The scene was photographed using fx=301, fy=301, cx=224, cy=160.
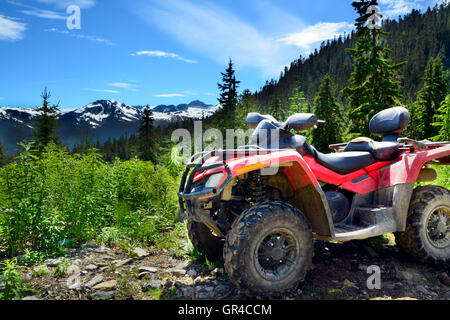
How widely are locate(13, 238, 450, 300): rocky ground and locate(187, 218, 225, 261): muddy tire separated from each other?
8.7 inches

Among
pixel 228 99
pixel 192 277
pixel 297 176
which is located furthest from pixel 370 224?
pixel 228 99

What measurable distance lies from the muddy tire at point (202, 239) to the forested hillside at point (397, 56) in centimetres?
11972

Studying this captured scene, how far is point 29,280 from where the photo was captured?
366cm

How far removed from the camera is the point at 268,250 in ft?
10.6

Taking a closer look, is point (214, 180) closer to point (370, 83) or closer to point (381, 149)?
point (381, 149)

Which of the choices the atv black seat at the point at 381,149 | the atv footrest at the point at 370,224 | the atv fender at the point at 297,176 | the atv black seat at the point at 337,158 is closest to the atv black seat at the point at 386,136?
the atv black seat at the point at 381,149

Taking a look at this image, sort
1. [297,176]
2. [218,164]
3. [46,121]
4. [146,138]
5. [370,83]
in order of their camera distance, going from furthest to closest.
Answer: [146,138], [46,121], [370,83], [297,176], [218,164]

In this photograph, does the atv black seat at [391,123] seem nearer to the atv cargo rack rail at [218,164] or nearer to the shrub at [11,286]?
the atv cargo rack rail at [218,164]

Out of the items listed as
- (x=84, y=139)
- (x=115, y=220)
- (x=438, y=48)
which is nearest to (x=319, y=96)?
(x=84, y=139)

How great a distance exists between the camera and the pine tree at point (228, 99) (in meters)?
33.3

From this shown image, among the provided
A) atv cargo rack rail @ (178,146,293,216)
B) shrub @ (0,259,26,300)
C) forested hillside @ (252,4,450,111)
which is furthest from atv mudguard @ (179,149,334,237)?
forested hillside @ (252,4,450,111)

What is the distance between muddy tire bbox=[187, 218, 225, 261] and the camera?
14.3 ft

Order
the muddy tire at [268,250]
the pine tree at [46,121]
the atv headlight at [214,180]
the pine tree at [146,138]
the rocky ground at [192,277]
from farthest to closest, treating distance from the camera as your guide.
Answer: the pine tree at [146,138], the pine tree at [46,121], the rocky ground at [192,277], the atv headlight at [214,180], the muddy tire at [268,250]

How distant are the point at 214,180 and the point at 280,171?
2.89 feet
